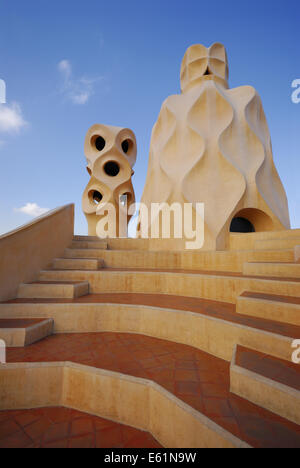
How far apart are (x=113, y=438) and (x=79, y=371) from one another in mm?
652

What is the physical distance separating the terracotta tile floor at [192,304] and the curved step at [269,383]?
0.35 meters

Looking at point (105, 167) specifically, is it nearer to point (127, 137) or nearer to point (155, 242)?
point (127, 137)

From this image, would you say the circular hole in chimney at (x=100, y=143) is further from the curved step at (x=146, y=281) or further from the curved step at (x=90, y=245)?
the curved step at (x=146, y=281)

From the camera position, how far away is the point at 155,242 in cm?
683

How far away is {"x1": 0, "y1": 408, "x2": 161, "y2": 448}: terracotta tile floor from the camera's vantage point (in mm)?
1676

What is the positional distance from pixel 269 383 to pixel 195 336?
1214 millimetres

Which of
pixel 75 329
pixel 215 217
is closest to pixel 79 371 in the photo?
pixel 75 329

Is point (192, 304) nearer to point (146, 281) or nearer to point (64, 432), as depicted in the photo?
point (146, 281)

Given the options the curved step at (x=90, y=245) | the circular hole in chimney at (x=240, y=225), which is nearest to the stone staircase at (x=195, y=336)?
the curved step at (x=90, y=245)

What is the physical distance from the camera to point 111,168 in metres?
21.8

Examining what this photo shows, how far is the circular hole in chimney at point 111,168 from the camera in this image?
21.2 metres

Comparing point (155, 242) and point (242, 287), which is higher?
point (155, 242)

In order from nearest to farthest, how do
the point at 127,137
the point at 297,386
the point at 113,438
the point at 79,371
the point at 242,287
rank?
the point at 297,386 < the point at 113,438 < the point at 79,371 < the point at 242,287 < the point at 127,137

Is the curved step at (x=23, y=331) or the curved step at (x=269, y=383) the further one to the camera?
the curved step at (x=23, y=331)
